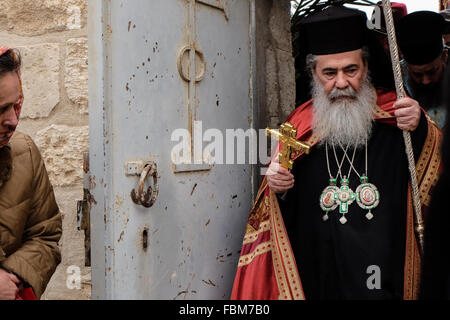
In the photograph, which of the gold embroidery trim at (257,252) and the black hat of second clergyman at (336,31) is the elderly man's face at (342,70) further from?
the gold embroidery trim at (257,252)

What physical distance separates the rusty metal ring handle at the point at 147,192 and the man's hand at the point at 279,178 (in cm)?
61

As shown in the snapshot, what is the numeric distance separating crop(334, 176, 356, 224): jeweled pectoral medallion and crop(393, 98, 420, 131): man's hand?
419 mm

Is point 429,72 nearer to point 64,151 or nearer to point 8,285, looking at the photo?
point 64,151

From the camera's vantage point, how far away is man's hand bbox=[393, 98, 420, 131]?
247 centimetres

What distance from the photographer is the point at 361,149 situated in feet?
9.14

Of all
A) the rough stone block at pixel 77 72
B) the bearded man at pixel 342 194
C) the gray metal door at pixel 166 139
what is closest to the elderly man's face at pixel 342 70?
the bearded man at pixel 342 194

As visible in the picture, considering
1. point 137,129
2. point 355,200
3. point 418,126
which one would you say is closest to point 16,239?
point 137,129

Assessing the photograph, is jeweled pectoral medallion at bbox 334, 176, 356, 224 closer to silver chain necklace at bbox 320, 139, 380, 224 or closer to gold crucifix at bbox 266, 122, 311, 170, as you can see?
silver chain necklace at bbox 320, 139, 380, 224

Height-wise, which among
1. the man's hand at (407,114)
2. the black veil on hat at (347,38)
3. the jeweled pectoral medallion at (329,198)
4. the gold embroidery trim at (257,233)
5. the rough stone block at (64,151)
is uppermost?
the black veil on hat at (347,38)

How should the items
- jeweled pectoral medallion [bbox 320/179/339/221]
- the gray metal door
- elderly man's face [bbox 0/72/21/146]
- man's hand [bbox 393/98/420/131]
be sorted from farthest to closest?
1. jeweled pectoral medallion [bbox 320/179/339/221]
2. man's hand [bbox 393/98/420/131]
3. the gray metal door
4. elderly man's face [bbox 0/72/21/146]

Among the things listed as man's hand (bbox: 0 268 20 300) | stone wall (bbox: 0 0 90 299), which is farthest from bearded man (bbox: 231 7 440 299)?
man's hand (bbox: 0 268 20 300)

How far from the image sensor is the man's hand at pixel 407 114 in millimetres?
2475
